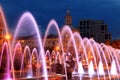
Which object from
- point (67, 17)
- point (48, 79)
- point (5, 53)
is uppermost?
point (67, 17)

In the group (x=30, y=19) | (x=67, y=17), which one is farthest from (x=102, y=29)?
(x=30, y=19)

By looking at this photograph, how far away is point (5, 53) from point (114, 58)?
22.2 m

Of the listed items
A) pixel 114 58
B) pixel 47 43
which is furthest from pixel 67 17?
pixel 114 58

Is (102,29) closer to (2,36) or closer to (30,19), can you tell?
(2,36)

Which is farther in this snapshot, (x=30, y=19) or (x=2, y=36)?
(x=2, y=36)

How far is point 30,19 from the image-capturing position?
21578 mm

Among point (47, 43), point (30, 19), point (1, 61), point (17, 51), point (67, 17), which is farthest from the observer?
point (47, 43)

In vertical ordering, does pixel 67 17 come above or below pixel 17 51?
above

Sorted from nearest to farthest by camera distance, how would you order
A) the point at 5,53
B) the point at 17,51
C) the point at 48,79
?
the point at 48,79 → the point at 5,53 → the point at 17,51

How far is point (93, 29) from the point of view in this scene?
588 feet

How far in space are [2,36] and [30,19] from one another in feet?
73.3

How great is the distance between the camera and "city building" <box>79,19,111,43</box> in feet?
577

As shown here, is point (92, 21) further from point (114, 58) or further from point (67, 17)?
point (114, 58)

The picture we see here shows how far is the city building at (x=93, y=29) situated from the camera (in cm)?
17588
